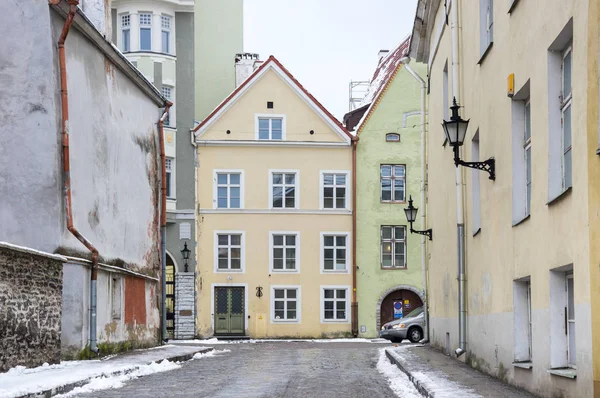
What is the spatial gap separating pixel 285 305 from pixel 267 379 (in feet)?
87.0

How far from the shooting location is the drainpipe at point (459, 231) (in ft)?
59.1

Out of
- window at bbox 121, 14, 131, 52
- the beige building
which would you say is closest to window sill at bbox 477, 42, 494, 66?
the beige building

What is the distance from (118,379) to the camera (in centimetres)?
1503

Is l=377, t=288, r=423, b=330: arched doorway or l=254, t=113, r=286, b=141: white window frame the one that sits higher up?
l=254, t=113, r=286, b=141: white window frame

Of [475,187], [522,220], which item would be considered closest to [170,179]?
[475,187]

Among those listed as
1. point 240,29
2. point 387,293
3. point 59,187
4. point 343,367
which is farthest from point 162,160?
point 240,29

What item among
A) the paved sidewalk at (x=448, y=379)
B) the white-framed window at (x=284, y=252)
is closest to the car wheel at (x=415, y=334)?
the white-framed window at (x=284, y=252)

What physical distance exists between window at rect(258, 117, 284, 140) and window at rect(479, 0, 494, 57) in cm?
2639

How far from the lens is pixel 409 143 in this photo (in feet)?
141

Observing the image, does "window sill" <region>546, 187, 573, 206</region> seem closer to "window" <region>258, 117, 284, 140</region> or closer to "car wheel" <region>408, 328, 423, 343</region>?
"car wheel" <region>408, 328, 423, 343</region>

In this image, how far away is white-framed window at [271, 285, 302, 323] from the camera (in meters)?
41.6

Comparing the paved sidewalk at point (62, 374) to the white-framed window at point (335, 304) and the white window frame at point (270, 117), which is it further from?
the white window frame at point (270, 117)

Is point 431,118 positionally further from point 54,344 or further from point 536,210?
point 536,210

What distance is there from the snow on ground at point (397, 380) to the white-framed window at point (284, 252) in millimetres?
20905
